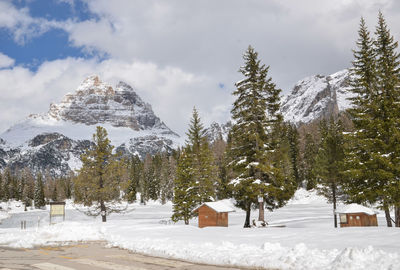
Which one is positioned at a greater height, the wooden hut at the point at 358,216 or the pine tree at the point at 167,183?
the pine tree at the point at 167,183

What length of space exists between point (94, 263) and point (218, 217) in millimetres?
18942

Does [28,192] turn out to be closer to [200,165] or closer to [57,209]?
[200,165]

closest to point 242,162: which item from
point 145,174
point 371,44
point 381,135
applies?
point 381,135

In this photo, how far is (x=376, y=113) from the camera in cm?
2355

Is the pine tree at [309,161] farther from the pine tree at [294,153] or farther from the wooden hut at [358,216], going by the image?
the wooden hut at [358,216]

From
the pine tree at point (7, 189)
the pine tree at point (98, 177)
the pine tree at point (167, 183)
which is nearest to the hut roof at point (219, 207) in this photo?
the pine tree at point (98, 177)

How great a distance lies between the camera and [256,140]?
87.5 feet

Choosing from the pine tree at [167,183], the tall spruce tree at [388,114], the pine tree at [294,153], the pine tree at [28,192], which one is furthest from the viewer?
the pine tree at [28,192]

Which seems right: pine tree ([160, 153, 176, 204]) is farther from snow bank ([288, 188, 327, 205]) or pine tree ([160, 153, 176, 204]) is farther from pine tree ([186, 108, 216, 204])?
pine tree ([186, 108, 216, 204])

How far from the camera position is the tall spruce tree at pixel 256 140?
26312mm

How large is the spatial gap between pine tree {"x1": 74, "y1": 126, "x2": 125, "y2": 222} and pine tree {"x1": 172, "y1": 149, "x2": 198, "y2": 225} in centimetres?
800

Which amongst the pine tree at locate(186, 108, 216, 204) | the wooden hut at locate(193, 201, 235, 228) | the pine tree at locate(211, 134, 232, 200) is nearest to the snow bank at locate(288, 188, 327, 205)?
the pine tree at locate(211, 134, 232, 200)

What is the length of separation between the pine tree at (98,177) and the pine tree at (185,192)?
800cm

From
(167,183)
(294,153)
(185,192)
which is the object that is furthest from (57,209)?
(167,183)
